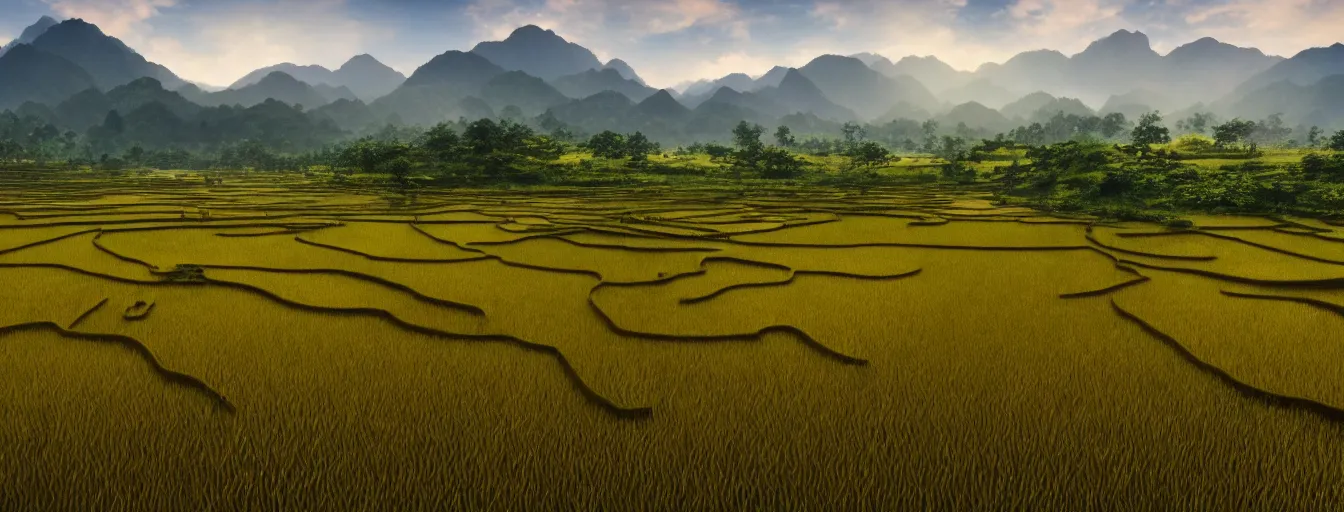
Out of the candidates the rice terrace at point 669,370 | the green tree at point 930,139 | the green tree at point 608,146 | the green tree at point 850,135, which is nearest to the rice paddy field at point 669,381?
the rice terrace at point 669,370

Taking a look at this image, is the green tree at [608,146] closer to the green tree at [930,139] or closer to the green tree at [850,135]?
the green tree at [850,135]

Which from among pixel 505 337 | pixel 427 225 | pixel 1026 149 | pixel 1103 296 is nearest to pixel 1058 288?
pixel 1103 296

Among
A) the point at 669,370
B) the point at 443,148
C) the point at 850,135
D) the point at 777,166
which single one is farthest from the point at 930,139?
the point at 669,370

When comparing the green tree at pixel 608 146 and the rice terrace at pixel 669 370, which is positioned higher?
the green tree at pixel 608 146

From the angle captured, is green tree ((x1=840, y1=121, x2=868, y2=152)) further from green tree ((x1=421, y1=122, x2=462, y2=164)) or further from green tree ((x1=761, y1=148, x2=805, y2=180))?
green tree ((x1=421, y1=122, x2=462, y2=164))

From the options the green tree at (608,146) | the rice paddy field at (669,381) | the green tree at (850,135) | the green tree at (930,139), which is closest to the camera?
the rice paddy field at (669,381)

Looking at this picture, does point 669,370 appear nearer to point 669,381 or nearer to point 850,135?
point 669,381

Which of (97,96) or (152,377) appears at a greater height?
(97,96)

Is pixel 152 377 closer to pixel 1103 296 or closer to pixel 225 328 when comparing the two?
pixel 225 328
